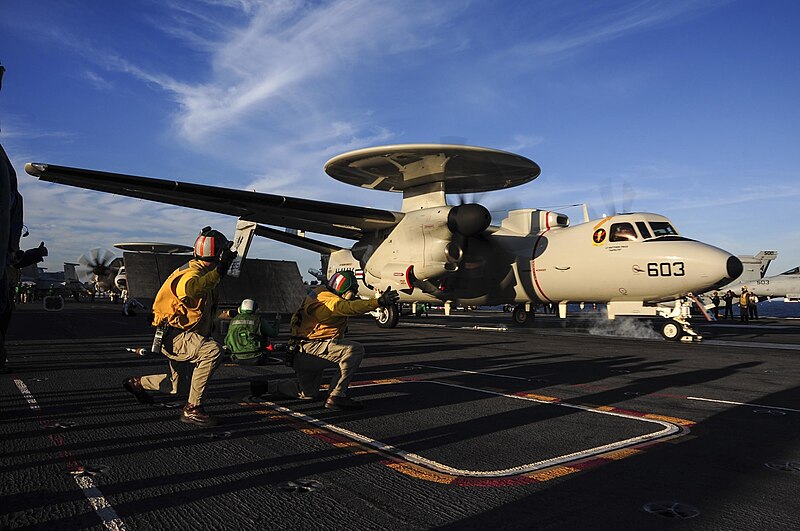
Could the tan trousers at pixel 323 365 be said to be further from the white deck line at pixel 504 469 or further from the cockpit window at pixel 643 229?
the cockpit window at pixel 643 229

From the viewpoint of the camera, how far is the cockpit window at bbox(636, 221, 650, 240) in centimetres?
1570

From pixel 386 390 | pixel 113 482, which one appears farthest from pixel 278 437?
pixel 386 390

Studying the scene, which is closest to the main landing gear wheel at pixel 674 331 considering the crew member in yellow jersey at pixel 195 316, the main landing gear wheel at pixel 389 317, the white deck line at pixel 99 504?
the main landing gear wheel at pixel 389 317

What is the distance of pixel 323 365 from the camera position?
6320 mm

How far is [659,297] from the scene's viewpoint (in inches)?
605

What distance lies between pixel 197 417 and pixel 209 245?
67.6 inches

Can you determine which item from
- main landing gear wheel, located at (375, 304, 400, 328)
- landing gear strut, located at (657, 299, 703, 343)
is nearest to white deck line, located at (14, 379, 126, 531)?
landing gear strut, located at (657, 299, 703, 343)

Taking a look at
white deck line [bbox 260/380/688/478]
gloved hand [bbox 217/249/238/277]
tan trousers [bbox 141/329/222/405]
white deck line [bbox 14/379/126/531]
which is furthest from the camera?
gloved hand [bbox 217/249/238/277]

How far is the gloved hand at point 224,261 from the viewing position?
17.9 feet

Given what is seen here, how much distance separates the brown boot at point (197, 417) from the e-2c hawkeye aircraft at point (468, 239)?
10.4m

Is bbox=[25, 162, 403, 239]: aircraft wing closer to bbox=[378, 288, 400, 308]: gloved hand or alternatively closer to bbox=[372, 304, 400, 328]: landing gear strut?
bbox=[372, 304, 400, 328]: landing gear strut

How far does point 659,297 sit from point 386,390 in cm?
1100

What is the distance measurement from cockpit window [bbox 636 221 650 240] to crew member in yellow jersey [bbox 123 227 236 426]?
533 inches

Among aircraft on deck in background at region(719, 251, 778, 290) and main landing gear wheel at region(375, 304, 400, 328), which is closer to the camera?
main landing gear wheel at region(375, 304, 400, 328)
